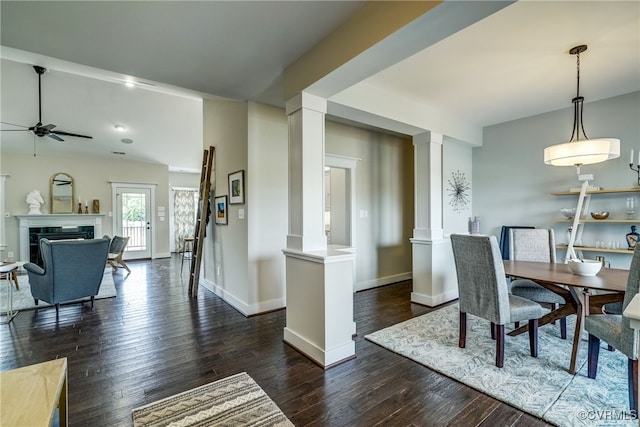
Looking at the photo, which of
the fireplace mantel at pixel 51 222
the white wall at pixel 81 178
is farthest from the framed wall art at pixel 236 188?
the white wall at pixel 81 178

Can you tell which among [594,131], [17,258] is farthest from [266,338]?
[17,258]

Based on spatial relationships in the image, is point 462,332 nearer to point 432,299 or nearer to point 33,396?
point 432,299

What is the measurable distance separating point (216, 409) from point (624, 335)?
255 cm

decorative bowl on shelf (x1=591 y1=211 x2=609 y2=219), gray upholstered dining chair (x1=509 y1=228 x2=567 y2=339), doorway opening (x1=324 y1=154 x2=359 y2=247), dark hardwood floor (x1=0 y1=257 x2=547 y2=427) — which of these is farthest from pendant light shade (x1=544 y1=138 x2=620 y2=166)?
doorway opening (x1=324 y1=154 x2=359 y2=247)

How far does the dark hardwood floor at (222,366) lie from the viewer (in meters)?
1.79

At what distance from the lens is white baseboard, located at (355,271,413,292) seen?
15.2 feet

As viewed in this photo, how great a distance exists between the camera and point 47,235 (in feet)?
20.6

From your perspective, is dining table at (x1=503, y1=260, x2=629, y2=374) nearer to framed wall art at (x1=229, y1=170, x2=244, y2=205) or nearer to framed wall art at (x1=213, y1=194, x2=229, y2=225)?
framed wall art at (x1=229, y1=170, x2=244, y2=205)

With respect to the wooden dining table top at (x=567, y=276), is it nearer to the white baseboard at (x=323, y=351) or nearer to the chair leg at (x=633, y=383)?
the chair leg at (x=633, y=383)

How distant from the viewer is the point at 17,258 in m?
6.15

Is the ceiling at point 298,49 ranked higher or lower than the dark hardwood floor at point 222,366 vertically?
higher

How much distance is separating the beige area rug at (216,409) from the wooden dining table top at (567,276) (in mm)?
2182

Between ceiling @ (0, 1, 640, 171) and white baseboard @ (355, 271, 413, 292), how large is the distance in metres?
2.77

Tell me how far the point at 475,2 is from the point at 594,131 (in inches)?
144
